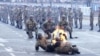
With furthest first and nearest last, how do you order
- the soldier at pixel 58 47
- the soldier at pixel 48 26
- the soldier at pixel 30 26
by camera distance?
the soldier at pixel 30 26
the soldier at pixel 48 26
the soldier at pixel 58 47

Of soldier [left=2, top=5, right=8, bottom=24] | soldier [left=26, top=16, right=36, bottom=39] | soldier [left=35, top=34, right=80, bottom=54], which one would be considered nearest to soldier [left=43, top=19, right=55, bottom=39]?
soldier [left=26, top=16, right=36, bottom=39]

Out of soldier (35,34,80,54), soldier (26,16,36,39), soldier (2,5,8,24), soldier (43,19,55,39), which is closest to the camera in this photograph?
soldier (35,34,80,54)

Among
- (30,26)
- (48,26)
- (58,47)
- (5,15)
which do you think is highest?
(58,47)

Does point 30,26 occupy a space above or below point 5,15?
above

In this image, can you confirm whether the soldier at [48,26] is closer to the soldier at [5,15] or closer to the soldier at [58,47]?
the soldier at [58,47]

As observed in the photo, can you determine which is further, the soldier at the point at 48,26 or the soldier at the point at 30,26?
the soldier at the point at 30,26

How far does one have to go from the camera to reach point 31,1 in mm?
78500

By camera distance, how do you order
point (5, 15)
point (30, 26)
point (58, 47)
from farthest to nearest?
point (5, 15), point (30, 26), point (58, 47)

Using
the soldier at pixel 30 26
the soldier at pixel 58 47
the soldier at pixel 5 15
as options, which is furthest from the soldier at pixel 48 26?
the soldier at pixel 5 15

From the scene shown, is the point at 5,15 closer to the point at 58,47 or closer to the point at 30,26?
the point at 30,26

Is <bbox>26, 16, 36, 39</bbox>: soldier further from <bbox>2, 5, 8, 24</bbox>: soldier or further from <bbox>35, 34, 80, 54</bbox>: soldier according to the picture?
<bbox>2, 5, 8, 24</bbox>: soldier

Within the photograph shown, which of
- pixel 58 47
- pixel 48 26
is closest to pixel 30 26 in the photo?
pixel 48 26

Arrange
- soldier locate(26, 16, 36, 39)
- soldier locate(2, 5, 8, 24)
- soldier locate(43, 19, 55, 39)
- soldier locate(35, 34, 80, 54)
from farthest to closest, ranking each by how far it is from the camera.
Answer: soldier locate(2, 5, 8, 24) → soldier locate(26, 16, 36, 39) → soldier locate(43, 19, 55, 39) → soldier locate(35, 34, 80, 54)

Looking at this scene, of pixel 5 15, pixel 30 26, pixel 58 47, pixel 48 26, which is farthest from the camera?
pixel 5 15
